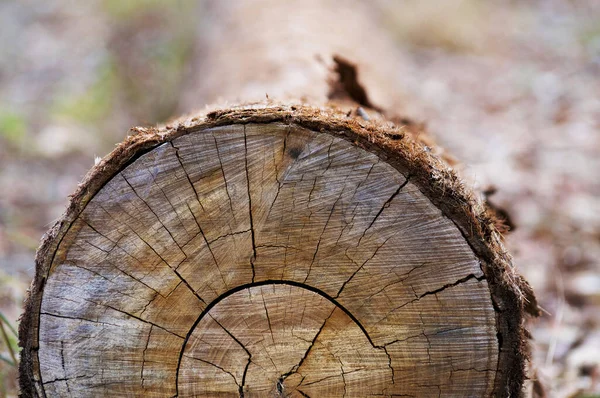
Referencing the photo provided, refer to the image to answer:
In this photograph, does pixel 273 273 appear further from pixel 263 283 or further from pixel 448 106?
pixel 448 106

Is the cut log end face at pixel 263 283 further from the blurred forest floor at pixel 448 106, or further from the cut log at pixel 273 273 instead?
the blurred forest floor at pixel 448 106

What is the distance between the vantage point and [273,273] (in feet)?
5.45

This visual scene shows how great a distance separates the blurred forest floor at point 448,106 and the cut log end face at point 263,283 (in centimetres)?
89

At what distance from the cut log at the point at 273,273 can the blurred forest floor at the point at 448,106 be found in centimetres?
86

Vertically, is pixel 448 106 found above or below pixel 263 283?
above

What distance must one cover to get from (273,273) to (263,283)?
0.04 metres

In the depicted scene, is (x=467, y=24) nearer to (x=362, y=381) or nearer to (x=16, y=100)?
(x=16, y=100)

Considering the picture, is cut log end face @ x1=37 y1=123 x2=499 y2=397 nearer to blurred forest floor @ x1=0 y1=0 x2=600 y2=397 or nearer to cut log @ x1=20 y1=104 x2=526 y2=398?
cut log @ x1=20 y1=104 x2=526 y2=398

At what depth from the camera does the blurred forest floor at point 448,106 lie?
3.33 metres

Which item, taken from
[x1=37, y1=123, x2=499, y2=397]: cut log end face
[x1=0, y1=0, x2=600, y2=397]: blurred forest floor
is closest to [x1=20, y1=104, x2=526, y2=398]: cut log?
[x1=37, y1=123, x2=499, y2=397]: cut log end face

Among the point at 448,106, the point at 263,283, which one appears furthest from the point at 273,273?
the point at 448,106

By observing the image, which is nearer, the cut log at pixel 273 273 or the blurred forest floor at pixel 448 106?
the cut log at pixel 273 273

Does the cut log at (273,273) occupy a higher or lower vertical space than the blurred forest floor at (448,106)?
lower

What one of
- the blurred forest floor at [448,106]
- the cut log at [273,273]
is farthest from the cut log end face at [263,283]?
the blurred forest floor at [448,106]
